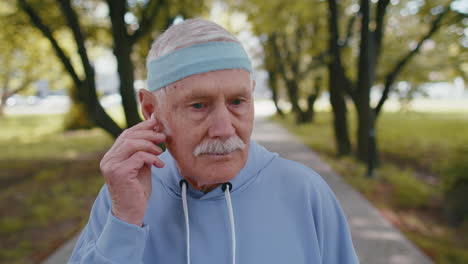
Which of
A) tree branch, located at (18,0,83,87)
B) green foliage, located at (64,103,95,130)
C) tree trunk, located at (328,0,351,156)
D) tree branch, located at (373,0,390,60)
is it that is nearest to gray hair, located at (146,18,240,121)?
tree branch, located at (18,0,83,87)

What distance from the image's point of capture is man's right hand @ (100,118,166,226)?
52.0 inches

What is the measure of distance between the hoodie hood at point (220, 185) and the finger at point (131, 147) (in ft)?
0.84

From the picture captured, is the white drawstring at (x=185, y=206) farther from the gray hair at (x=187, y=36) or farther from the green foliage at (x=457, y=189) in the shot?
the green foliage at (x=457, y=189)

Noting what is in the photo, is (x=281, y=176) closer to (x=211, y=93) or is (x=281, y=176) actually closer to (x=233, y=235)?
(x=233, y=235)

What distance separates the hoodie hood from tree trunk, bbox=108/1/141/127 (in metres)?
4.38

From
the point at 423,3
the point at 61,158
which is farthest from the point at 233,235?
the point at 61,158

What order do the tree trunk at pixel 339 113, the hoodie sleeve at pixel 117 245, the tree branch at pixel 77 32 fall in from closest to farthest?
1. the hoodie sleeve at pixel 117 245
2. the tree branch at pixel 77 32
3. the tree trunk at pixel 339 113

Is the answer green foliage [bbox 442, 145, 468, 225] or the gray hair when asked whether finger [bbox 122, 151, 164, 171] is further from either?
green foliage [bbox 442, 145, 468, 225]

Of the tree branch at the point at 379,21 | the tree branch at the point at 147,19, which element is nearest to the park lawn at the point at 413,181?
the tree branch at the point at 379,21

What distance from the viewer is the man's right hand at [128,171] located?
132cm

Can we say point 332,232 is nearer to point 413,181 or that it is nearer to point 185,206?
point 185,206

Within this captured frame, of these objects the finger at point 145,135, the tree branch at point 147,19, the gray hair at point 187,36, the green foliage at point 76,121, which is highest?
the tree branch at point 147,19

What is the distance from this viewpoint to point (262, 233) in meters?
1.46

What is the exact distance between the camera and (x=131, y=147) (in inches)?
52.9
